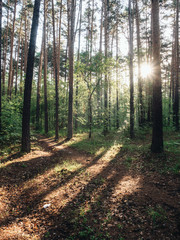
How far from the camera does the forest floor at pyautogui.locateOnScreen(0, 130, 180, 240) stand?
10.4ft

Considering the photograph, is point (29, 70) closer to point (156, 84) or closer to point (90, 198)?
point (156, 84)

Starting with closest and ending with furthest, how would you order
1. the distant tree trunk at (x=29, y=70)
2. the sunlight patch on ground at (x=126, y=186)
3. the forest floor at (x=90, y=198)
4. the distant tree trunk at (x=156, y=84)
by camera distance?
the forest floor at (x=90, y=198) → the sunlight patch on ground at (x=126, y=186) → the distant tree trunk at (x=156, y=84) → the distant tree trunk at (x=29, y=70)

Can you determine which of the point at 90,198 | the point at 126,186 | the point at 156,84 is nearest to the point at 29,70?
the point at 156,84

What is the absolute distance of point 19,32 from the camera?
1989cm

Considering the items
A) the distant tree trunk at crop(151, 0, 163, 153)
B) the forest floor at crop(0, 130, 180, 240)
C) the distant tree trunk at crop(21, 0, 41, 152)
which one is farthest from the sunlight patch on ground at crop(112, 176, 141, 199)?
the distant tree trunk at crop(21, 0, 41, 152)

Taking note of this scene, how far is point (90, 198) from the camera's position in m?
4.50

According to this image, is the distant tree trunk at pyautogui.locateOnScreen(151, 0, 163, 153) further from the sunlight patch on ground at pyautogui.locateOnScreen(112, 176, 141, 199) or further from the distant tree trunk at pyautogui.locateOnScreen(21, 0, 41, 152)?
the distant tree trunk at pyautogui.locateOnScreen(21, 0, 41, 152)

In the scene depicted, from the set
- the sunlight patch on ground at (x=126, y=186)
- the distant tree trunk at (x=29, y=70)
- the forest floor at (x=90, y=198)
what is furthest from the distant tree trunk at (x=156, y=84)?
the distant tree trunk at (x=29, y=70)

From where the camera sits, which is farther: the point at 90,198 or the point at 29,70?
the point at 29,70

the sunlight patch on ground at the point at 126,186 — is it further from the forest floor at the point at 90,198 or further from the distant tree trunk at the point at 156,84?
the distant tree trunk at the point at 156,84

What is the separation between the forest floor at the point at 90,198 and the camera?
3.16 meters

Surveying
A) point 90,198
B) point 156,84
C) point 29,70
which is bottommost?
point 90,198

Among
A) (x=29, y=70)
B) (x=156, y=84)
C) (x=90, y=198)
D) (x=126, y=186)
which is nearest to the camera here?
(x=90, y=198)

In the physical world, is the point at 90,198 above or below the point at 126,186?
below
